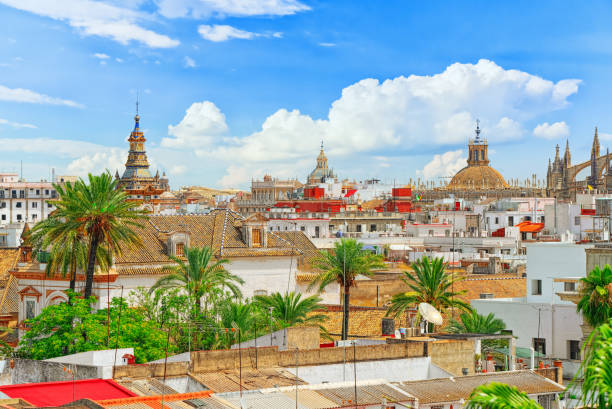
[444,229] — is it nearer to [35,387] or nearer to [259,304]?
[259,304]

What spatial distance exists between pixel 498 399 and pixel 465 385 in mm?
11823

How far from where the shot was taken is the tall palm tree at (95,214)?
1328 inches

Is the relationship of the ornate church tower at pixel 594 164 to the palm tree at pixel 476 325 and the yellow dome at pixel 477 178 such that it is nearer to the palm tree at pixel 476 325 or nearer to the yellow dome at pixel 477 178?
the yellow dome at pixel 477 178

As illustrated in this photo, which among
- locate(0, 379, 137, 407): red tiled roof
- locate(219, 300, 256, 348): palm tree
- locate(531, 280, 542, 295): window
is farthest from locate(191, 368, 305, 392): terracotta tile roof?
locate(531, 280, 542, 295): window

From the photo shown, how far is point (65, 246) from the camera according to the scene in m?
34.3

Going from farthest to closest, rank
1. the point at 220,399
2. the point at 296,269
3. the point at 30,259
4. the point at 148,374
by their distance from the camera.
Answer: the point at 296,269 → the point at 30,259 → the point at 148,374 → the point at 220,399

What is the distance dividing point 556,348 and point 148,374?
16182 mm

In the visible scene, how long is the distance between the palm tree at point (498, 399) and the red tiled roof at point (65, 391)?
33.0 ft

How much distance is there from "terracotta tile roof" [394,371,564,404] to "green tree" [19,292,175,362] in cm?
978

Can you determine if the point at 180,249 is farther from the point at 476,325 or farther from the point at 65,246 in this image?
the point at 476,325

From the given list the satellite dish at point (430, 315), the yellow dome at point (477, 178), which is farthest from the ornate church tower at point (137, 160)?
the satellite dish at point (430, 315)

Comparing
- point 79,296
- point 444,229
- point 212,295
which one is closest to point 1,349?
point 79,296

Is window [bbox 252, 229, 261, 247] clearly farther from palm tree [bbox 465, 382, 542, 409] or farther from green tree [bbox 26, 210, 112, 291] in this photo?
palm tree [bbox 465, 382, 542, 409]

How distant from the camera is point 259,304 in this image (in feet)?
118
